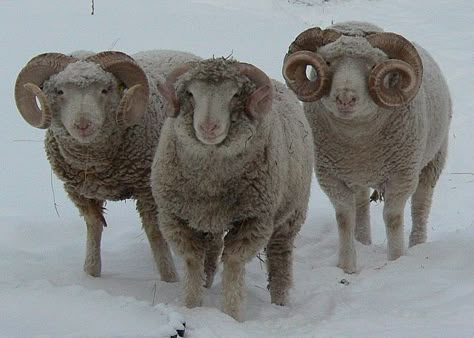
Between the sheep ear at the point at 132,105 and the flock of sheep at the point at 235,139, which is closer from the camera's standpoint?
the flock of sheep at the point at 235,139

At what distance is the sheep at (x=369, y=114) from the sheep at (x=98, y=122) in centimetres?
129

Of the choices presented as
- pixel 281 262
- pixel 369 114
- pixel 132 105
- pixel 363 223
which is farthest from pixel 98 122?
pixel 363 223

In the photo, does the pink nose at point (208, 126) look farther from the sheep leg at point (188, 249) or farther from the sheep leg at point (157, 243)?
the sheep leg at point (157, 243)

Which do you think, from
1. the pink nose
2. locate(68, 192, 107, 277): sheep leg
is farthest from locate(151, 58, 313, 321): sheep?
locate(68, 192, 107, 277): sheep leg

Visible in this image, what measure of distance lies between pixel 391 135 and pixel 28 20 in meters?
9.12

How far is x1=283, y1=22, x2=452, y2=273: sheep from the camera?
5.76 meters

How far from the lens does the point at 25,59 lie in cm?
1162

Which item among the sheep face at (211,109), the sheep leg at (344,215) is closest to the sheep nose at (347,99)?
the sheep leg at (344,215)

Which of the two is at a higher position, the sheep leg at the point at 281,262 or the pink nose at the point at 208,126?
the pink nose at the point at 208,126

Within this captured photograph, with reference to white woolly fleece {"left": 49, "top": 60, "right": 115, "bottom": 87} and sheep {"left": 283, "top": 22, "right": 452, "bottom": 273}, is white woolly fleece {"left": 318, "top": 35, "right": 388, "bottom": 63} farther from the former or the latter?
white woolly fleece {"left": 49, "top": 60, "right": 115, "bottom": 87}

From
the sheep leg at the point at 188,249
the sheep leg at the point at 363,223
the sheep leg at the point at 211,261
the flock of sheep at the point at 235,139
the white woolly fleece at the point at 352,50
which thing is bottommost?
the sheep leg at the point at 363,223

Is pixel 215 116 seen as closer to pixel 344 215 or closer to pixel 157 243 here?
pixel 157 243

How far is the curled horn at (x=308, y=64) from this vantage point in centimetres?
580

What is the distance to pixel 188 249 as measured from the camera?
4.95 meters
